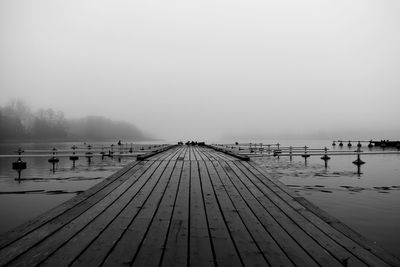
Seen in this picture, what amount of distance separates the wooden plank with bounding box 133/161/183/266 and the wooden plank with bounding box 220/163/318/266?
1414 millimetres

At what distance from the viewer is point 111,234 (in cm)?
374

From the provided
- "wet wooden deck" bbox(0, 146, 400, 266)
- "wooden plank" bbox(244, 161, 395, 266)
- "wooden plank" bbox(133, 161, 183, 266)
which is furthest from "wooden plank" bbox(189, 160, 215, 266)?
"wooden plank" bbox(244, 161, 395, 266)

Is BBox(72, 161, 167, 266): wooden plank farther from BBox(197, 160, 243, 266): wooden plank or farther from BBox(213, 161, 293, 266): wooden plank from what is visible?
BBox(213, 161, 293, 266): wooden plank

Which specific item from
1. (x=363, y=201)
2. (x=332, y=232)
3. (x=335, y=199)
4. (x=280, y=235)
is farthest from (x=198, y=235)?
(x=363, y=201)

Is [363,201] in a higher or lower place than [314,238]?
lower

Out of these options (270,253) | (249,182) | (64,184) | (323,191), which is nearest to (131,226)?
(270,253)

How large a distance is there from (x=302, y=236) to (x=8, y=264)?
3.36 m

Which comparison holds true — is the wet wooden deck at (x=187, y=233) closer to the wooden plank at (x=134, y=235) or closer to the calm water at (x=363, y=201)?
the wooden plank at (x=134, y=235)

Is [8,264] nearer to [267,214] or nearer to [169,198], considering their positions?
[169,198]

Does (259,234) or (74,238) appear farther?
(259,234)

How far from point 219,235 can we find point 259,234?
0.54 metres

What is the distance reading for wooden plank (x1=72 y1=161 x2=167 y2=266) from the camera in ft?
9.81

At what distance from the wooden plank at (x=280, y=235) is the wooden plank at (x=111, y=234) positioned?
6.52ft

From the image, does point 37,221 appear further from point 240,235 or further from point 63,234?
point 240,235
